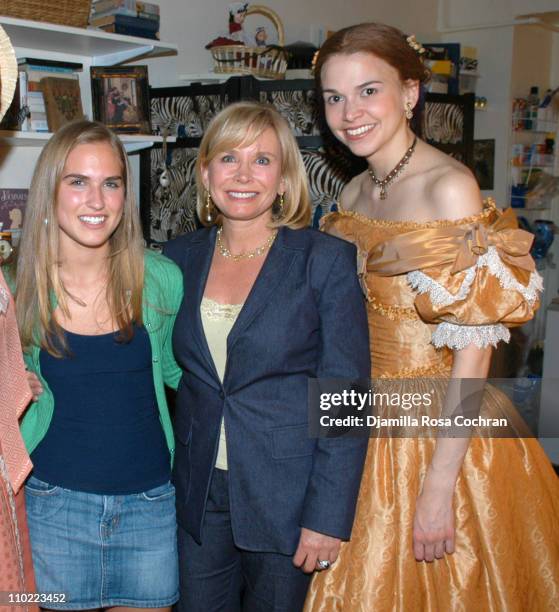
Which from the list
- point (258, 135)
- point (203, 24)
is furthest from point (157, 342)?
point (203, 24)

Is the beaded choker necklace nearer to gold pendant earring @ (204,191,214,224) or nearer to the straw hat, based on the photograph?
gold pendant earring @ (204,191,214,224)

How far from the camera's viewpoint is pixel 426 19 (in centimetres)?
518

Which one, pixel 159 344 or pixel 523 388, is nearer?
pixel 159 344

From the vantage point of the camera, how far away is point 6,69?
Result: 143cm

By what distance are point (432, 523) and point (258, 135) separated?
957 mm

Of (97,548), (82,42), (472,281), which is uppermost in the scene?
(82,42)

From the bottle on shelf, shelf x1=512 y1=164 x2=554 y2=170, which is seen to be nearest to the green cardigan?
shelf x1=512 y1=164 x2=554 y2=170

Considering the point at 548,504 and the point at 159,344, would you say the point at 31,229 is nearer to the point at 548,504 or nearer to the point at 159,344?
the point at 159,344

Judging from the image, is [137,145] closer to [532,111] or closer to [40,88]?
[40,88]

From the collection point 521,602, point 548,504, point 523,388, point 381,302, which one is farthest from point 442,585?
point 523,388

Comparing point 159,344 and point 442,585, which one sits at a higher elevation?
point 159,344

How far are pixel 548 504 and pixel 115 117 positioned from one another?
6.73 ft

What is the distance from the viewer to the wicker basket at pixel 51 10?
2398 millimetres

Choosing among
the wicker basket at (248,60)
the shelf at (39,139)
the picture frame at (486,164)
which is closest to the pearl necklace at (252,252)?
the shelf at (39,139)
